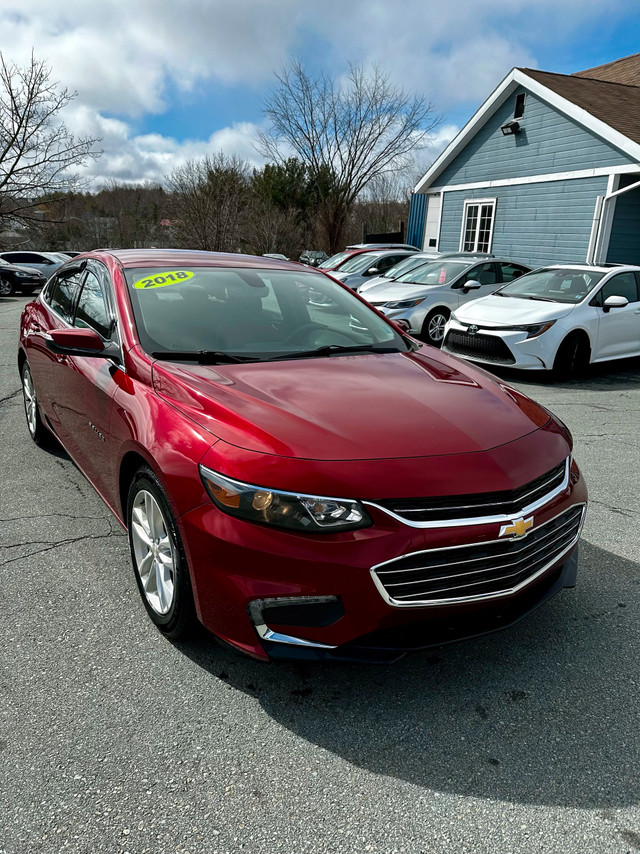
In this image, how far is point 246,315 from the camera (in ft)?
11.1

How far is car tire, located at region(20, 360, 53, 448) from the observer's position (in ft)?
16.1

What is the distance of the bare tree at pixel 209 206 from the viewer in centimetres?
2830

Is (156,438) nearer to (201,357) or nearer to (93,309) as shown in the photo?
(201,357)

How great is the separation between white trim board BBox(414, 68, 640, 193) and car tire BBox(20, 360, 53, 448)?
43.4 ft

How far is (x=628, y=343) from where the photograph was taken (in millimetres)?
9172

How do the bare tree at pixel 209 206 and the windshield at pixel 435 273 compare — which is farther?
the bare tree at pixel 209 206

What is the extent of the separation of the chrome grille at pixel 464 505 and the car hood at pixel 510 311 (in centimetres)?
649

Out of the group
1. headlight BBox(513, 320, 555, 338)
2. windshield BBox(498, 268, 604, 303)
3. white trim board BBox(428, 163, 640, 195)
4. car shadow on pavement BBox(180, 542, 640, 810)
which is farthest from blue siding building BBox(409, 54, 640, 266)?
car shadow on pavement BBox(180, 542, 640, 810)

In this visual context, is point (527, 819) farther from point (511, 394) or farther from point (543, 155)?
Answer: point (543, 155)

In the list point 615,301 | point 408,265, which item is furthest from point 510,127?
point 615,301

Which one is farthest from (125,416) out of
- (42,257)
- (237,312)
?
(42,257)

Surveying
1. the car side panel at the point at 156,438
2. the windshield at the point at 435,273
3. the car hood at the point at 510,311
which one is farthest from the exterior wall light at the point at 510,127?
the car side panel at the point at 156,438

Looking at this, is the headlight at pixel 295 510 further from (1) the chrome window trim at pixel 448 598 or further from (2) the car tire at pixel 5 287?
(2) the car tire at pixel 5 287

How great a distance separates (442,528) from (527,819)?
0.87 meters
